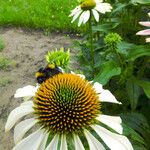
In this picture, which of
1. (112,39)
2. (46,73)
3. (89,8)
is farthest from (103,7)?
(46,73)

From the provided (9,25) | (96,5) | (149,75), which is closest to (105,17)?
(96,5)

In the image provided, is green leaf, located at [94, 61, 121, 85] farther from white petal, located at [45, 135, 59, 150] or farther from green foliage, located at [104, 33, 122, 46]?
white petal, located at [45, 135, 59, 150]

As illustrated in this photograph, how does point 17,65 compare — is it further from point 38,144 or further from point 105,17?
point 38,144

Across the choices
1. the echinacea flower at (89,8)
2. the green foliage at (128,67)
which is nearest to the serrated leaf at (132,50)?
the green foliage at (128,67)

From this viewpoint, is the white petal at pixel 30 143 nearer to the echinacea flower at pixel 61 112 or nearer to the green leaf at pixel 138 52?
the echinacea flower at pixel 61 112

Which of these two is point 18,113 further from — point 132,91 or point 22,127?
point 132,91

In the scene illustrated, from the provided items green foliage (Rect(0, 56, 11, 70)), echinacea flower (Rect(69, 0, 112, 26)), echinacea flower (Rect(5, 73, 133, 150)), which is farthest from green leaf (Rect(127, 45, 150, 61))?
green foliage (Rect(0, 56, 11, 70))
